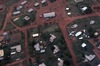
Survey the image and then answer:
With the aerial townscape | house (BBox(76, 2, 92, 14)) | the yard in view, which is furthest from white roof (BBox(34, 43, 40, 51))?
house (BBox(76, 2, 92, 14))

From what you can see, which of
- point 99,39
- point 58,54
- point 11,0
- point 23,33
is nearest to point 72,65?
point 58,54

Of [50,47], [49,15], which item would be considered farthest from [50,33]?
[49,15]

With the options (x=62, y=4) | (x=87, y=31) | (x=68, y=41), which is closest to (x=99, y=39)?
(x=87, y=31)

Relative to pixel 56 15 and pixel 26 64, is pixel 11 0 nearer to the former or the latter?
pixel 56 15

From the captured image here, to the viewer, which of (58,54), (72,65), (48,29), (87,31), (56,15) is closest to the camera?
(72,65)

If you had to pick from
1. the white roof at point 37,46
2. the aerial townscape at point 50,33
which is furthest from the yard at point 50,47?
the white roof at point 37,46

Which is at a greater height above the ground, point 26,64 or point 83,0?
point 83,0

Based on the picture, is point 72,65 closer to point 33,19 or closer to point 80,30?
point 80,30

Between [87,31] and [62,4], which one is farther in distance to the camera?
[62,4]

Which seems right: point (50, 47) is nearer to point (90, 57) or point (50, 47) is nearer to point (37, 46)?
point (37, 46)

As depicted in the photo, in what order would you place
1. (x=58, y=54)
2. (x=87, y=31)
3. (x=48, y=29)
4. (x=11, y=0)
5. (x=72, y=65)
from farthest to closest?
(x=11, y=0), (x=48, y=29), (x=87, y=31), (x=58, y=54), (x=72, y=65)
